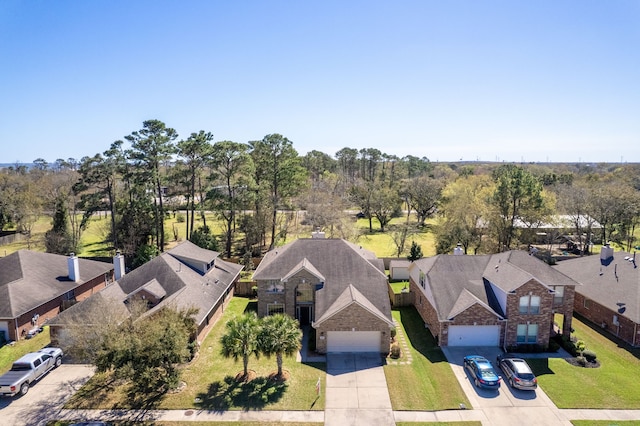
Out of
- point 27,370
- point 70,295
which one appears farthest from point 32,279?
point 27,370

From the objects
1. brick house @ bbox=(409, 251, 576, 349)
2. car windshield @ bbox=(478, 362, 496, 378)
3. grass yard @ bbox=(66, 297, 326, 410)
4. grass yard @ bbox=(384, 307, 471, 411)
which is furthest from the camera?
brick house @ bbox=(409, 251, 576, 349)

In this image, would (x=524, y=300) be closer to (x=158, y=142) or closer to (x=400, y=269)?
(x=400, y=269)

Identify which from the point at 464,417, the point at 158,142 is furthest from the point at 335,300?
the point at 158,142

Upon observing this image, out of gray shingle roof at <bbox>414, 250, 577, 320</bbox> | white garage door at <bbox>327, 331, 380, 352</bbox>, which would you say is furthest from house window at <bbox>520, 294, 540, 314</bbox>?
white garage door at <bbox>327, 331, 380, 352</bbox>

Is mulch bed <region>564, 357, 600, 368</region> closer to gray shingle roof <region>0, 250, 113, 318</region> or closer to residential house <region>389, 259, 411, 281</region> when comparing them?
residential house <region>389, 259, 411, 281</region>

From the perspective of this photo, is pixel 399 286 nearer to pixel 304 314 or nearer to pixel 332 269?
pixel 332 269

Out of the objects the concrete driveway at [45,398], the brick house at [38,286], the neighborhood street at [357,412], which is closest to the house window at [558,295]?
the neighborhood street at [357,412]
